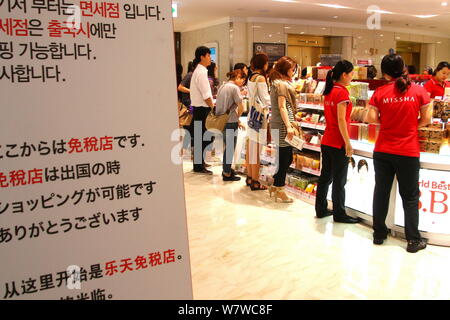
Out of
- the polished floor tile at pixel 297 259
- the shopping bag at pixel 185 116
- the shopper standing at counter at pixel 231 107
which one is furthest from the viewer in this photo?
the shopping bag at pixel 185 116

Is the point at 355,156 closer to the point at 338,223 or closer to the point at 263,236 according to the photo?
the point at 338,223

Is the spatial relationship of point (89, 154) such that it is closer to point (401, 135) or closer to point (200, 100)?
point (401, 135)

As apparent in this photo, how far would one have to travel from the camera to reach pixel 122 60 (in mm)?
1401

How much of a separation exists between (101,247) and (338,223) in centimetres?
309

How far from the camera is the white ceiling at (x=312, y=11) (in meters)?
9.32

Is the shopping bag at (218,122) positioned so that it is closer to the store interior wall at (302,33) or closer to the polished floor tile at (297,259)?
the polished floor tile at (297,259)

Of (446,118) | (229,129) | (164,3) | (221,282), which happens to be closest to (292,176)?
(229,129)

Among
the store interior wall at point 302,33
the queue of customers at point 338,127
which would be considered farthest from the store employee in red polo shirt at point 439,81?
the store interior wall at point 302,33

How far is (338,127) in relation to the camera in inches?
149

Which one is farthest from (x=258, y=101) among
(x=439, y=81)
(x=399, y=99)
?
(x=439, y=81)

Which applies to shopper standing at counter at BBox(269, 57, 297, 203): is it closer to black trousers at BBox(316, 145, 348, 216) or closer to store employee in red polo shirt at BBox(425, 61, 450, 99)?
black trousers at BBox(316, 145, 348, 216)

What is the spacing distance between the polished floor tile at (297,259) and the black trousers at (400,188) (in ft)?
0.61

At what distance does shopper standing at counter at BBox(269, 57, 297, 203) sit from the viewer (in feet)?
14.1

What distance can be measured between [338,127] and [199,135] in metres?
2.69
